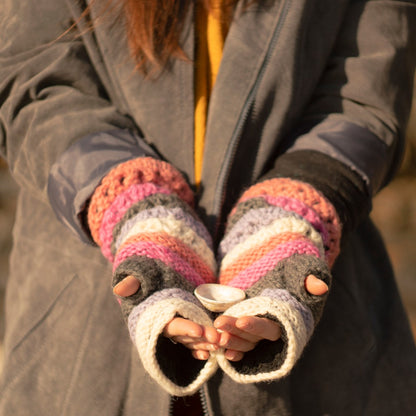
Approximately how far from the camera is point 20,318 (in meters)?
1.18

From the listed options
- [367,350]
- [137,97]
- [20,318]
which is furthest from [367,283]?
[20,318]

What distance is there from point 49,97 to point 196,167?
37 centimetres

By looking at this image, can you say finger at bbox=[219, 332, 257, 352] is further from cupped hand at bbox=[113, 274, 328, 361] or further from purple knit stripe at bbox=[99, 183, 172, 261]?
purple knit stripe at bbox=[99, 183, 172, 261]

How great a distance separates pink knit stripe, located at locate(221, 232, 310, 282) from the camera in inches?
35.2

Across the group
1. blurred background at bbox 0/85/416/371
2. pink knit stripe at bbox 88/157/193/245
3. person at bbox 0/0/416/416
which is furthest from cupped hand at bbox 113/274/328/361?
blurred background at bbox 0/85/416/371

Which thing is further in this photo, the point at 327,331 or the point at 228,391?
the point at 327,331

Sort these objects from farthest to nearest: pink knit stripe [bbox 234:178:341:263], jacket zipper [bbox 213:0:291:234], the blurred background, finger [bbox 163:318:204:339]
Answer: the blurred background, jacket zipper [bbox 213:0:291:234], pink knit stripe [bbox 234:178:341:263], finger [bbox 163:318:204:339]

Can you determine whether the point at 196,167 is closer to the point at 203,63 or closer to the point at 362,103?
the point at 203,63

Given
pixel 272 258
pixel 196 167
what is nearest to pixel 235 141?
pixel 196 167

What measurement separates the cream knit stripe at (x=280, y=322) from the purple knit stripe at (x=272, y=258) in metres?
0.09

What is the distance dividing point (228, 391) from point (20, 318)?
1.73 feet

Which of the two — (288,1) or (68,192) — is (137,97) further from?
(288,1)

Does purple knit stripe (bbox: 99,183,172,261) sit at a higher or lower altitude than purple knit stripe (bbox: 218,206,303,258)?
higher

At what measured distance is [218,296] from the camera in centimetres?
87
